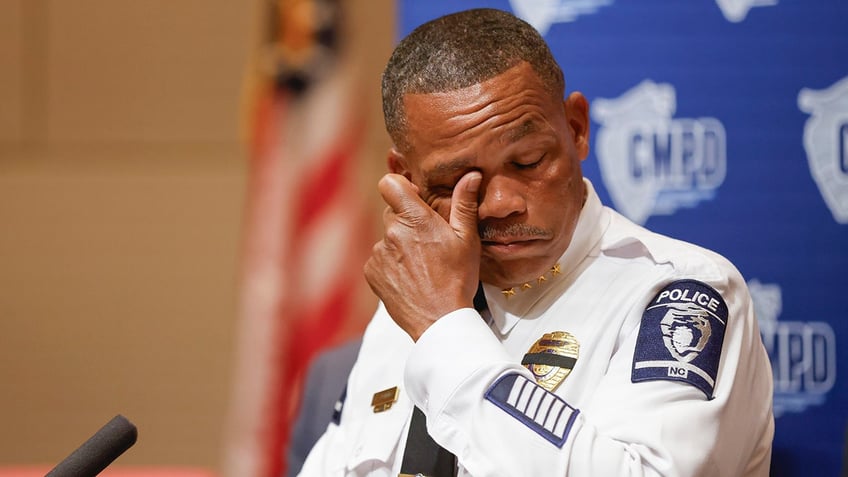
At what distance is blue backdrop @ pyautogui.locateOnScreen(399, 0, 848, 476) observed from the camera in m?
2.13

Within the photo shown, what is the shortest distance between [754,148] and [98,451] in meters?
1.49

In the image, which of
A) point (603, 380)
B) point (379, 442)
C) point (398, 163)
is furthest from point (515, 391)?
point (398, 163)

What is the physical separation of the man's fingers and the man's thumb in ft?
0.16

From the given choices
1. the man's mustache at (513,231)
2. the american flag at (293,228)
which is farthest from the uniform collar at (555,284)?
the american flag at (293,228)

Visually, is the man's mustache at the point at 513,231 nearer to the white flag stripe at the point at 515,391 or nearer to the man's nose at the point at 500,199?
the man's nose at the point at 500,199

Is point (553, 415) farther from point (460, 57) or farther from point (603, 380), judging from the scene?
point (460, 57)

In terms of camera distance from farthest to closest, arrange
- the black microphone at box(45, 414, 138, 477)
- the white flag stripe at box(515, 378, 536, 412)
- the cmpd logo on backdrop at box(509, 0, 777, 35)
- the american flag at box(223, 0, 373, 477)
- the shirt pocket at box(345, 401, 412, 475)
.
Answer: the american flag at box(223, 0, 373, 477) → the cmpd logo on backdrop at box(509, 0, 777, 35) → the shirt pocket at box(345, 401, 412, 475) → the white flag stripe at box(515, 378, 536, 412) → the black microphone at box(45, 414, 138, 477)

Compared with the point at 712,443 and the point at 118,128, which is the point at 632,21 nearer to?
the point at 712,443

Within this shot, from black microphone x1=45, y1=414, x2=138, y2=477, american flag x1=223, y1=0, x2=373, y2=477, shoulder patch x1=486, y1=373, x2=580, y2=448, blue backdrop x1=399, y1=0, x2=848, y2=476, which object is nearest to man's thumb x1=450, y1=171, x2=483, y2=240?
shoulder patch x1=486, y1=373, x2=580, y2=448

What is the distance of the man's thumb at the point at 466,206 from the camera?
1565mm

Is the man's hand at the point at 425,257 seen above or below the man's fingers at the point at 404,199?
below

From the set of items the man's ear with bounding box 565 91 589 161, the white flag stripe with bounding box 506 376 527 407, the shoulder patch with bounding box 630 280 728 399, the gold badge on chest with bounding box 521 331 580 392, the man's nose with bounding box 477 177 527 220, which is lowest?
the gold badge on chest with bounding box 521 331 580 392

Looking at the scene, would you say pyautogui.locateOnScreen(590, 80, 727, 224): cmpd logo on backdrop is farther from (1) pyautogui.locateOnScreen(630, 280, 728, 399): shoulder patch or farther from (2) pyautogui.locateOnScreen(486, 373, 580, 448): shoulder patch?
(2) pyautogui.locateOnScreen(486, 373, 580, 448): shoulder patch

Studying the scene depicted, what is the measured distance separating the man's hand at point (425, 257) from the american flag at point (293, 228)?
6.76 ft
